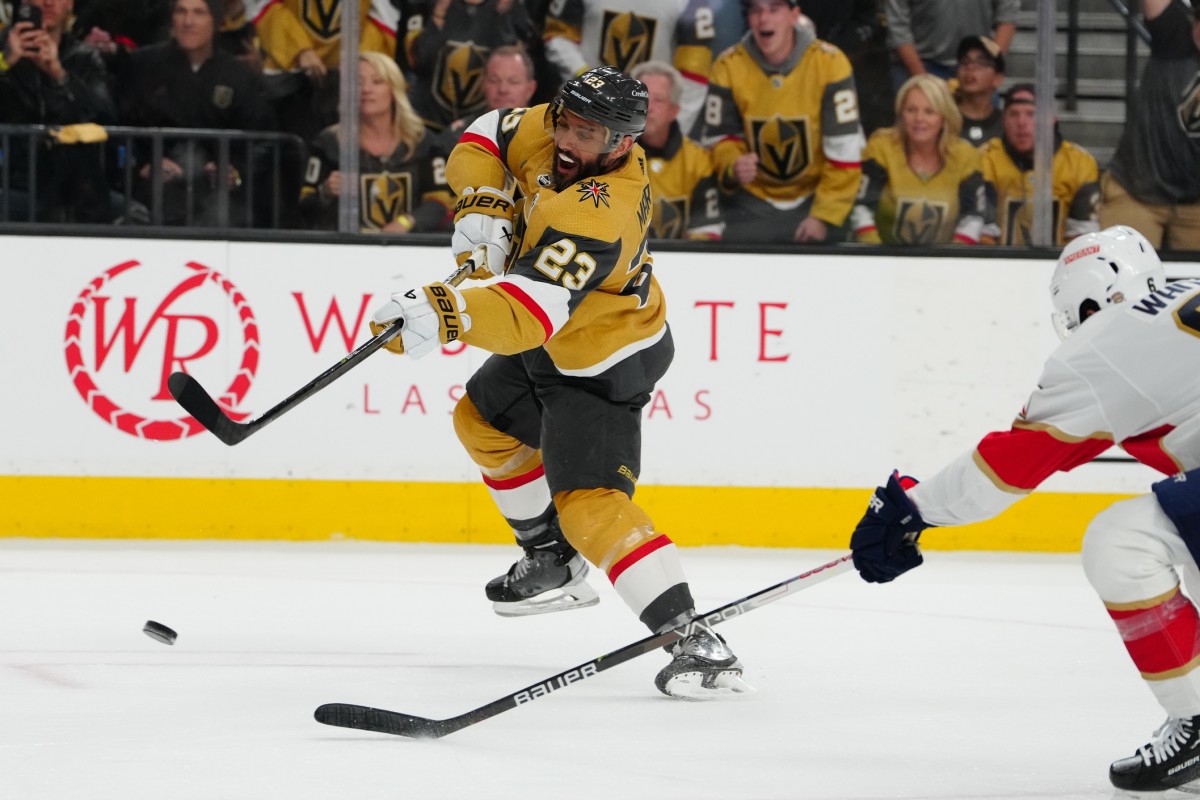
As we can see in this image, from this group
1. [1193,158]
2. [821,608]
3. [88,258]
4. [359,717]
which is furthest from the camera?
[1193,158]

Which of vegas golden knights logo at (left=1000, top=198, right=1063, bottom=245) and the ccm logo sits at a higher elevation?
the ccm logo

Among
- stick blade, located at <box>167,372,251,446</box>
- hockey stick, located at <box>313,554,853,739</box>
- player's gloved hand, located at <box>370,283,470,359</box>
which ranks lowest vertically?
hockey stick, located at <box>313,554,853,739</box>

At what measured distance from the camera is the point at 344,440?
469 cm

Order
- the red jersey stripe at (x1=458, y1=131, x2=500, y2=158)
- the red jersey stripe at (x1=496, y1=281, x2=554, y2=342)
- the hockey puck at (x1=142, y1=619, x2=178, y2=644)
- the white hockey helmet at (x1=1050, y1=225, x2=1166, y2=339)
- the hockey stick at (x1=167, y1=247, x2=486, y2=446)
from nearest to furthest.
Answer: the white hockey helmet at (x1=1050, y1=225, x2=1166, y2=339)
the red jersey stripe at (x1=496, y1=281, x2=554, y2=342)
the hockey stick at (x1=167, y1=247, x2=486, y2=446)
the hockey puck at (x1=142, y1=619, x2=178, y2=644)
the red jersey stripe at (x1=458, y1=131, x2=500, y2=158)

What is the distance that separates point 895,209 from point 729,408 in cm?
81

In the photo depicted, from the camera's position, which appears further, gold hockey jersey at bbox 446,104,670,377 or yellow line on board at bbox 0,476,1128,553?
yellow line on board at bbox 0,476,1128,553

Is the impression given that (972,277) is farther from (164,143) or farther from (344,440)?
(164,143)

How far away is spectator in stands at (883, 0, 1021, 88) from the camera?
16.1 ft

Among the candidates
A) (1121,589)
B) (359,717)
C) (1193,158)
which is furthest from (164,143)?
(1121,589)

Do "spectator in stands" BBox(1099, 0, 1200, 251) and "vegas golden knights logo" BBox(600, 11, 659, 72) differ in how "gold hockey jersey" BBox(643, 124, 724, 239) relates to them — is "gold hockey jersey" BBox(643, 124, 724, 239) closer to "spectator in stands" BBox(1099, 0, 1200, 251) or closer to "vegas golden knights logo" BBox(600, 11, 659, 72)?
"vegas golden knights logo" BBox(600, 11, 659, 72)

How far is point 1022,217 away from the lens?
4.91m

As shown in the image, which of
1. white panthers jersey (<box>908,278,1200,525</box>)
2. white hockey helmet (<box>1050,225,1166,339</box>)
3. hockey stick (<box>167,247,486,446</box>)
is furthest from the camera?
hockey stick (<box>167,247,486,446</box>)

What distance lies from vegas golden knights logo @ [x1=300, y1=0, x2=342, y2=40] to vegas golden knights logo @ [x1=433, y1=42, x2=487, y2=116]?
1.08 ft

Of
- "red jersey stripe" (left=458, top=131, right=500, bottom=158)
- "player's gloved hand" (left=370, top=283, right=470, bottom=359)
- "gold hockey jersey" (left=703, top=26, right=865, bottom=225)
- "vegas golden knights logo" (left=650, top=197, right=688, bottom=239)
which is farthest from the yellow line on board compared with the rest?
"player's gloved hand" (left=370, top=283, right=470, bottom=359)
